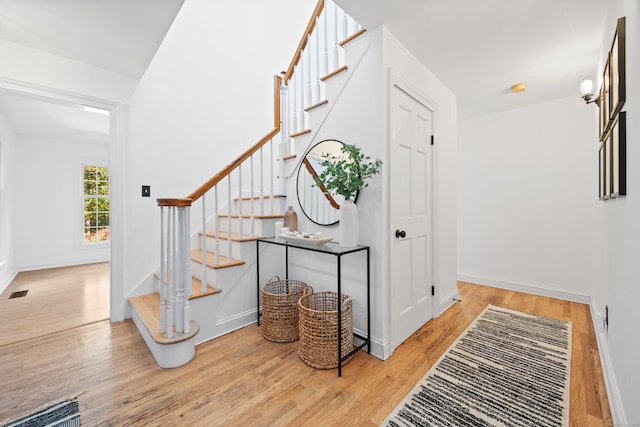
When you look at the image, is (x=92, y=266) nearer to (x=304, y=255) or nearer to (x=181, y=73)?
(x=181, y=73)

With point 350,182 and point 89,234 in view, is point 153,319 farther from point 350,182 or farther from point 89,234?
point 89,234

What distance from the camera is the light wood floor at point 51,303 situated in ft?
7.95

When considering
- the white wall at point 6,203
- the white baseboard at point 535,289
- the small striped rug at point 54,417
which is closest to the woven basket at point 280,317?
the small striped rug at point 54,417

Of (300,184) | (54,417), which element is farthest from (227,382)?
(300,184)

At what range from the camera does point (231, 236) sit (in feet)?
8.39

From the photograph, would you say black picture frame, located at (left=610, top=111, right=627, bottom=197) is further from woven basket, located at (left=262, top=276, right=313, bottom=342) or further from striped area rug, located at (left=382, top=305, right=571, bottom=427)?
woven basket, located at (left=262, top=276, right=313, bottom=342)

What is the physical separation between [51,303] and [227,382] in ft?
9.34

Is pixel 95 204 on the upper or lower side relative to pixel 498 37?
lower

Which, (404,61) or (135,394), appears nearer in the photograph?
(135,394)

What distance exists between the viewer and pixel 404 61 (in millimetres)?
2156

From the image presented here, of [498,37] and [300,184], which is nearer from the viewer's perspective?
[498,37]

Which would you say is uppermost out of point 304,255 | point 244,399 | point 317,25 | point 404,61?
point 317,25

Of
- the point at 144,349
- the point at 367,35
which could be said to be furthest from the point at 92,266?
the point at 367,35

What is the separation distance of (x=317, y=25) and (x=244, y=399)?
306cm
